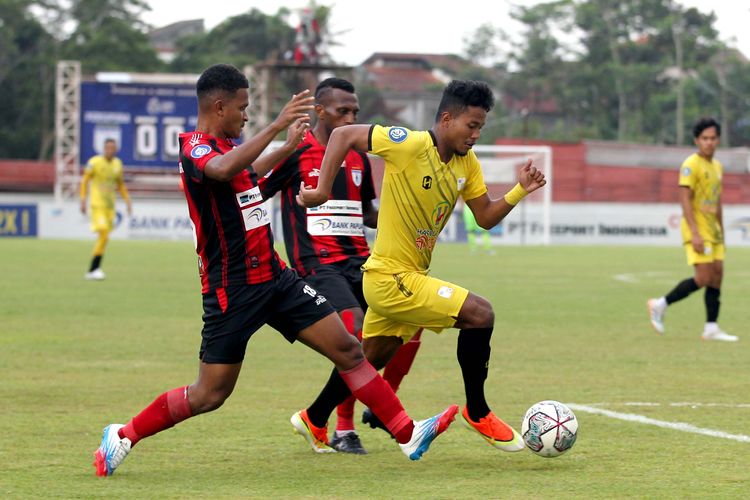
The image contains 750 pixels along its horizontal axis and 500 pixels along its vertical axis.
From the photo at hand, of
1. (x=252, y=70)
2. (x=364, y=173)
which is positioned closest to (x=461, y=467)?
(x=364, y=173)

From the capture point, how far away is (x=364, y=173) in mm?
8312

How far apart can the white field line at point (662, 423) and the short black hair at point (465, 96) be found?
2.36 metres

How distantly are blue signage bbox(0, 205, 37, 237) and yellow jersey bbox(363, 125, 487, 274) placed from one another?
39.5m

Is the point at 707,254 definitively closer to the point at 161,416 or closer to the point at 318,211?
the point at 318,211

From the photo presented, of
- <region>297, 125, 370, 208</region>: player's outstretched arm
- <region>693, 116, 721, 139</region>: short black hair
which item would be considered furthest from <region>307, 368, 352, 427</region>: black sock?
<region>693, 116, 721, 139</region>: short black hair

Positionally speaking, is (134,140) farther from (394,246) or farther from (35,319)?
(394,246)

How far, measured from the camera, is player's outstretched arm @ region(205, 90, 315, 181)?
19.7 ft

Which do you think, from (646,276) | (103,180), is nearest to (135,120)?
(103,180)

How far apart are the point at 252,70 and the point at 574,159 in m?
13.6

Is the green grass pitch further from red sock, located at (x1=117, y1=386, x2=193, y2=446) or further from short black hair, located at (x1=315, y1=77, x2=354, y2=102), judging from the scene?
short black hair, located at (x1=315, y1=77, x2=354, y2=102)

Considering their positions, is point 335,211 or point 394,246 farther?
point 335,211

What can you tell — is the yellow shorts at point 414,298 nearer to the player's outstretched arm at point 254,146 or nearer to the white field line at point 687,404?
the player's outstretched arm at point 254,146

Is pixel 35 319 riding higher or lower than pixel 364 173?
lower

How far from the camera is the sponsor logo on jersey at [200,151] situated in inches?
247
